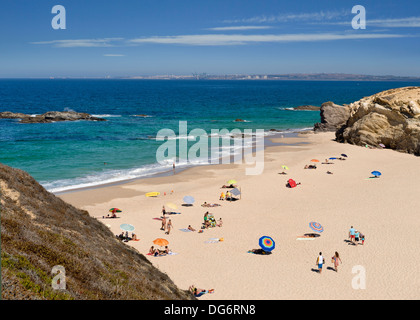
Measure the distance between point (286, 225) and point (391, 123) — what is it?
29.9 meters

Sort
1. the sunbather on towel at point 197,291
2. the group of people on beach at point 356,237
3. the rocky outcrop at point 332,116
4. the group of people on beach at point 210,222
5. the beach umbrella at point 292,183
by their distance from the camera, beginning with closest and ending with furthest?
the sunbather on towel at point 197,291, the group of people on beach at point 356,237, the group of people on beach at point 210,222, the beach umbrella at point 292,183, the rocky outcrop at point 332,116

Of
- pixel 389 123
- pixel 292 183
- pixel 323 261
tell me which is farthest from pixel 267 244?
pixel 389 123

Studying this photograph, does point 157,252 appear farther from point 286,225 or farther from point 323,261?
point 286,225

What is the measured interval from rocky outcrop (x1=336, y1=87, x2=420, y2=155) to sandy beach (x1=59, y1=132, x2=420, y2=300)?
4.42 m

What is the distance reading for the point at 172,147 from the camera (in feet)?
163

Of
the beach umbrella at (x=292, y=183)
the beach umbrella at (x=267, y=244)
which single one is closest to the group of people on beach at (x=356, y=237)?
the beach umbrella at (x=267, y=244)

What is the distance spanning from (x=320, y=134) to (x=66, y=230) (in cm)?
5366

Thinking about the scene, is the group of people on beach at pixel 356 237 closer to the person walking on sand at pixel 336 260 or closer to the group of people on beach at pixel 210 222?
the person walking on sand at pixel 336 260

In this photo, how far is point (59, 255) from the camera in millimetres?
9234

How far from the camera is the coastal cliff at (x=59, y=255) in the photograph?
7405 millimetres

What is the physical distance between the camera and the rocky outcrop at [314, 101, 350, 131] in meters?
62.2

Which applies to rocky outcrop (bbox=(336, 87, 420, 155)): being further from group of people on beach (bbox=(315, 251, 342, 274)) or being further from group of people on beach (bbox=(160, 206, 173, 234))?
group of people on beach (bbox=(160, 206, 173, 234))

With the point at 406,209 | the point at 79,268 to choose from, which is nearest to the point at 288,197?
the point at 406,209
